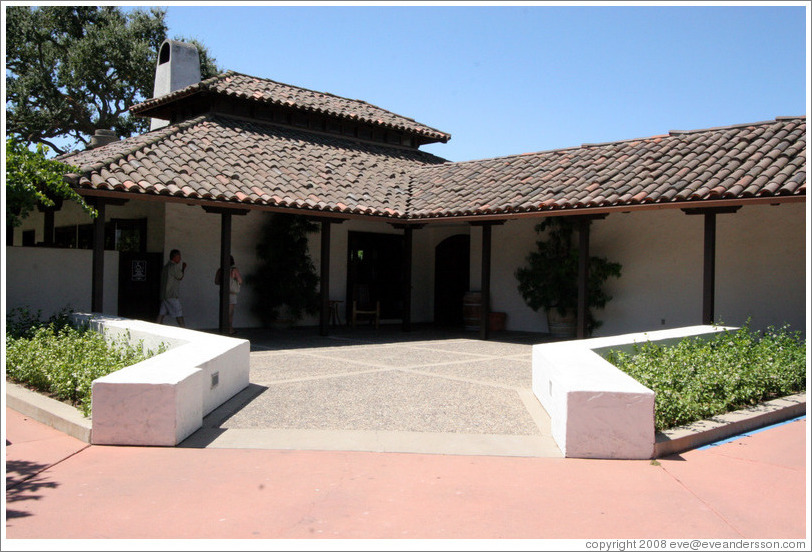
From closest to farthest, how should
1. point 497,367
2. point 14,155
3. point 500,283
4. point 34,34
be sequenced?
point 14,155 → point 497,367 → point 500,283 → point 34,34

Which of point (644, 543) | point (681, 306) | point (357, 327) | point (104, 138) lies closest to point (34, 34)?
point (104, 138)

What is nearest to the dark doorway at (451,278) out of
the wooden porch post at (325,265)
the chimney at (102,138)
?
the wooden porch post at (325,265)

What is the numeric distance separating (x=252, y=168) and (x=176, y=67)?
7083mm

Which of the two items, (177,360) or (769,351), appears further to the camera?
(769,351)

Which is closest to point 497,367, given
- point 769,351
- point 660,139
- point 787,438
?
point 769,351

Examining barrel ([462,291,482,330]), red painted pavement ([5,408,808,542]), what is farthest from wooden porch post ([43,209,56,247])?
red painted pavement ([5,408,808,542])

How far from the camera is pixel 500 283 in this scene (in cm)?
1705

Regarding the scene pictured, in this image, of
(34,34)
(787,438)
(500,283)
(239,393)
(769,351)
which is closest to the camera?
(787,438)

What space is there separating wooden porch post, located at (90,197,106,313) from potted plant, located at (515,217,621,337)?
8.97 m

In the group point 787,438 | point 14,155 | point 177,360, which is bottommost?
point 787,438

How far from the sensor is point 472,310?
16828 millimetres

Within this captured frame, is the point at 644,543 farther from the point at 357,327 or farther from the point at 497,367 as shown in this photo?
the point at 357,327

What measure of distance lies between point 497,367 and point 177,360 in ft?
18.0

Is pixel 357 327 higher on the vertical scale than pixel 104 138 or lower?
lower
